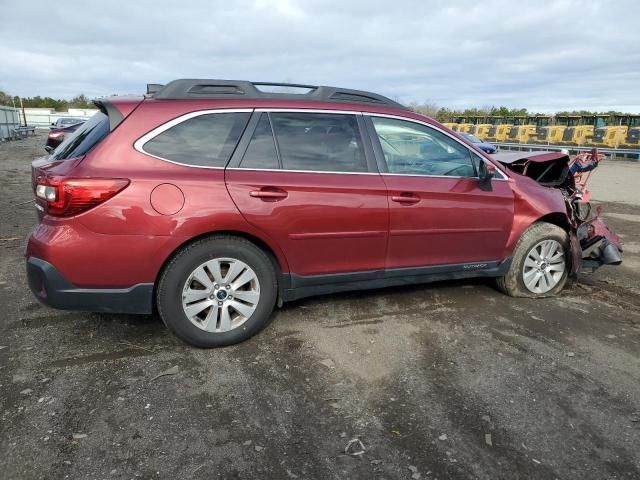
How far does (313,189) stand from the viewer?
3.55 m

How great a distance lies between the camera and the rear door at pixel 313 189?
11.3ft

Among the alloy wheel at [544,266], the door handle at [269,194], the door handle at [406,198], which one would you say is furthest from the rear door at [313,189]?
the alloy wheel at [544,266]

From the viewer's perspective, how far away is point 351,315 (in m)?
4.19

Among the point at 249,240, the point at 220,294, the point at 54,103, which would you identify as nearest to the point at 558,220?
the point at 249,240

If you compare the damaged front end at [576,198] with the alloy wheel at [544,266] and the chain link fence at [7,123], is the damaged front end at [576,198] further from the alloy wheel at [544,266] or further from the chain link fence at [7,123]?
the chain link fence at [7,123]

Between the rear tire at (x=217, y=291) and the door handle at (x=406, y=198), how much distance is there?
110 cm

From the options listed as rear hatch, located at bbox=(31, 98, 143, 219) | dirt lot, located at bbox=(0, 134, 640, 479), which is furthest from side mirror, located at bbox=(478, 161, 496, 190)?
rear hatch, located at bbox=(31, 98, 143, 219)

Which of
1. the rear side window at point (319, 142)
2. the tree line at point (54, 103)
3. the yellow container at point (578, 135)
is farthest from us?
the tree line at point (54, 103)

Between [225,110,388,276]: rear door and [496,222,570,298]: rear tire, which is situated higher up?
[225,110,388,276]: rear door

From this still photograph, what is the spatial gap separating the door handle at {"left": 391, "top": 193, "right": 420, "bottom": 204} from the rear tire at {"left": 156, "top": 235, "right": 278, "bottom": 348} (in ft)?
3.60

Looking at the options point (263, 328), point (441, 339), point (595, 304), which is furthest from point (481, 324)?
point (263, 328)

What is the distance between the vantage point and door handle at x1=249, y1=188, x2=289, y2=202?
3.39 meters

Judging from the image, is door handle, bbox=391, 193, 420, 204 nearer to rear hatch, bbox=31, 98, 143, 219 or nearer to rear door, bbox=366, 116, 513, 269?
rear door, bbox=366, 116, 513, 269

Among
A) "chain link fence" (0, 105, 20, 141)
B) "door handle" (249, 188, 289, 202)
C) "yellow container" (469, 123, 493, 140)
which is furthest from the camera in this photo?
"yellow container" (469, 123, 493, 140)
